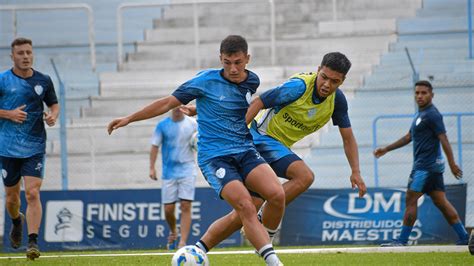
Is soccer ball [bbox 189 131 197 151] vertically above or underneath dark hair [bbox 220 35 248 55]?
underneath

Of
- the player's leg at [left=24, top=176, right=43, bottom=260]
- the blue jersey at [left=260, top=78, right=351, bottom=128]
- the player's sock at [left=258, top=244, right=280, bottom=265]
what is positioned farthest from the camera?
the player's leg at [left=24, top=176, right=43, bottom=260]

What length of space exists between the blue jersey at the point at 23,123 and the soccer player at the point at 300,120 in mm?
3019

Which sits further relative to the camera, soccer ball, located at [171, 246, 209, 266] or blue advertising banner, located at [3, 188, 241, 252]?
blue advertising banner, located at [3, 188, 241, 252]

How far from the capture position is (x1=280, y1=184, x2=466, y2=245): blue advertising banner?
17.5 m

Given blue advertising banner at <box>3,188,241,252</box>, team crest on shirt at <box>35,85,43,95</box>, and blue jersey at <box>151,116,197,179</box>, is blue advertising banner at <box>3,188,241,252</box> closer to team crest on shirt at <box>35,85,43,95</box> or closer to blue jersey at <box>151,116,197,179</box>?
blue jersey at <box>151,116,197,179</box>

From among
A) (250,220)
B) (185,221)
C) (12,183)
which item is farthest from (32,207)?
(185,221)

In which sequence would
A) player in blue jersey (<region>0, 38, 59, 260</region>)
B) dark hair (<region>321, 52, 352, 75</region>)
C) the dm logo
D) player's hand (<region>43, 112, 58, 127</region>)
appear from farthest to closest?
the dm logo
player in blue jersey (<region>0, 38, 59, 260</region>)
player's hand (<region>43, 112, 58, 127</region>)
dark hair (<region>321, 52, 352, 75</region>)

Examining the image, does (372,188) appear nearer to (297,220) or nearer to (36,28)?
(297,220)

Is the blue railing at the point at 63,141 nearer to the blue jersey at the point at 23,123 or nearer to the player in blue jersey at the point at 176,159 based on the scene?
the player in blue jersey at the point at 176,159

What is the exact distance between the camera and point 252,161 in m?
9.62

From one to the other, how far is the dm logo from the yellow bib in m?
7.32

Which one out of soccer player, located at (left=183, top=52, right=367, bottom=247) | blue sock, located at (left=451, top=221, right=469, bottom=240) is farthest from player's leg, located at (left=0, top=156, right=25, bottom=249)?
blue sock, located at (left=451, top=221, right=469, bottom=240)

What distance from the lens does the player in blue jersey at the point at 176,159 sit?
16922 millimetres

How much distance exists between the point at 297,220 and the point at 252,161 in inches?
328
